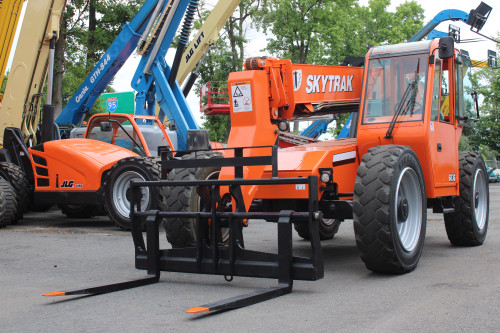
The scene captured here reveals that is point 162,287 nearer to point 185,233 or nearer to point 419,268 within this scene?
point 185,233

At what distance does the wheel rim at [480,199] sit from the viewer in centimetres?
913

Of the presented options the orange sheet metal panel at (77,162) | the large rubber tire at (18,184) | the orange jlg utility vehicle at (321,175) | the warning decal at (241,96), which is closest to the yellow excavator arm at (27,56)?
the large rubber tire at (18,184)

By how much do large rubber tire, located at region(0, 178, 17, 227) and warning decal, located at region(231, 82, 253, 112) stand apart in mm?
7013

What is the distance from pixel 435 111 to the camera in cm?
764

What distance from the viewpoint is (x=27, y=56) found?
14258 millimetres

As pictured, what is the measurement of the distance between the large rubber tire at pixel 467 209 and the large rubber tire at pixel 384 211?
2.19 meters

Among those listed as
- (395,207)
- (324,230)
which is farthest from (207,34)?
(395,207)

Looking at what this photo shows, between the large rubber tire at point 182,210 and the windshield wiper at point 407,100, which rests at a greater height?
the windshield wiper at point 407,100

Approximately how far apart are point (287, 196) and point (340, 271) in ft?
3.51

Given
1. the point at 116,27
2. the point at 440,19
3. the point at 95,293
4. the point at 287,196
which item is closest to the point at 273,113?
the point at 287,196

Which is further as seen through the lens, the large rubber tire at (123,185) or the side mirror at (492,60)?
the large rubber tire at (123,185)

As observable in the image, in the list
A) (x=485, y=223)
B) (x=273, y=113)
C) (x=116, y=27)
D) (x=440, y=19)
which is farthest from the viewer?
(x=116, y=27)

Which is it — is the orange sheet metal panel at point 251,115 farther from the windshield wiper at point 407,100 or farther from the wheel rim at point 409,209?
the windshield wiper at point 407,100

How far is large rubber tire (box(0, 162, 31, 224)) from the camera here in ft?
40.4
